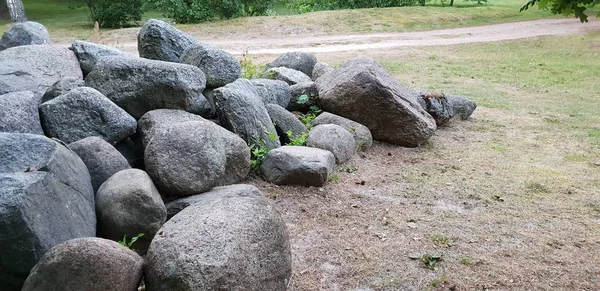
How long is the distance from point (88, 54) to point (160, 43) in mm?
771

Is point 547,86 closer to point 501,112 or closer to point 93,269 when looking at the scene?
point 501,112

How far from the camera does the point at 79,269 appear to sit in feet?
10.8

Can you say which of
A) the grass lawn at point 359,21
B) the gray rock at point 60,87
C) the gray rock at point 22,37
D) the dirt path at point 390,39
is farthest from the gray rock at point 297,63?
the grass lawn at point 359,21

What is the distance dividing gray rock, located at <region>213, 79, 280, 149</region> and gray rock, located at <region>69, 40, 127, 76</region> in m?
1.39

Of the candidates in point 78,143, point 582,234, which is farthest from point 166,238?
point 582,234

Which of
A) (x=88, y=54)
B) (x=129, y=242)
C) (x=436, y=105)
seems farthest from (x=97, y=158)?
(x=436, y=105)

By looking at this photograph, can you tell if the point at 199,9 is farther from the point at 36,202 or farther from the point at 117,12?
the point at 36,202

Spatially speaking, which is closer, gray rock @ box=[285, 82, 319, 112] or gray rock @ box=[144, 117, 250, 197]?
gray rock @ box=[144, 117, 250, 197]

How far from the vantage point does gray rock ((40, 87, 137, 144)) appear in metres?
5.14

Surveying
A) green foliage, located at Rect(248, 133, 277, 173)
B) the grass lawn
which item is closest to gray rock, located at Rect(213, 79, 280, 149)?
green foliage, located at Rect(248, 133, 277, 173)

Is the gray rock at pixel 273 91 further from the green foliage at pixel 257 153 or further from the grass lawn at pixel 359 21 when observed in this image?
the grass lawn at pixel 359 21

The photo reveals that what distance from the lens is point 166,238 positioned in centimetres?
356

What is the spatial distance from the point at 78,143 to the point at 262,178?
1791 millimetres

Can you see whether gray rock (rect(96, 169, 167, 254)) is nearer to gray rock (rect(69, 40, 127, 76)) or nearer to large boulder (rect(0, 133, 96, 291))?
large boulder (rect(0, 133, 96, 291))
